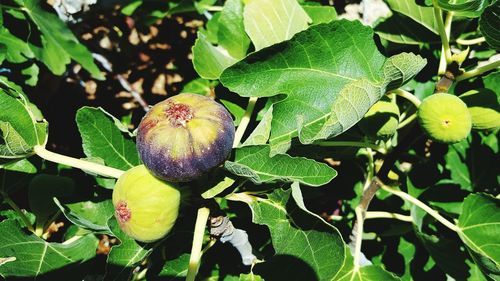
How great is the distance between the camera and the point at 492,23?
120 cm

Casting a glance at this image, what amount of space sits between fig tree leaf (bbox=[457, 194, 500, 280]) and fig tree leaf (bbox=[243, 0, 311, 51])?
0.71 meters

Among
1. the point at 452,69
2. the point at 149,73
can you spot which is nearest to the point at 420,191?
the point at 452,69

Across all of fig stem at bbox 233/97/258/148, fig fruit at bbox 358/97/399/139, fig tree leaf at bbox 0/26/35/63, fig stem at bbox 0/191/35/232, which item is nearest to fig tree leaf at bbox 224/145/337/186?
fig stem at bbox 233/97/258/148

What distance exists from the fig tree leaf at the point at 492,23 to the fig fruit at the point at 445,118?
0.18 m

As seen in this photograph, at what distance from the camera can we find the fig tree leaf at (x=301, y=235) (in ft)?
3.77

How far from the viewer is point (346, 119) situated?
3.66ft

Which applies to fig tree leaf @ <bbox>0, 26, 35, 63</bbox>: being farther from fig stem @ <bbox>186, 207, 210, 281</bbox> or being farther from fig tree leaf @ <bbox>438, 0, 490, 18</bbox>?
fig tree leaf @ <bbox>438, 0, 490, 18</bbox>

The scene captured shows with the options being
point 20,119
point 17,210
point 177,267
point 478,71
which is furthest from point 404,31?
point 17,210

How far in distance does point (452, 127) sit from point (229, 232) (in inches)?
25.0

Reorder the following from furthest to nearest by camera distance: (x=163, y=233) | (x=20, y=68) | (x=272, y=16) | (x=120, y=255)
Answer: (x=20, y=68), (x=272, y=16), (x=120, y=255), (x=163, y=233)

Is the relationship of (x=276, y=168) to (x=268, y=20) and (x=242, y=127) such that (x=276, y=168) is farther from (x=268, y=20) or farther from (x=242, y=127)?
(x=268, y=20)

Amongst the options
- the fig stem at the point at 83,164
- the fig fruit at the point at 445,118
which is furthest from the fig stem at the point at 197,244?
the fig fruit at the point at 445,118

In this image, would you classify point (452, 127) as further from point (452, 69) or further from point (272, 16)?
point (272, 16)

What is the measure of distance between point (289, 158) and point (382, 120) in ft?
1.25
